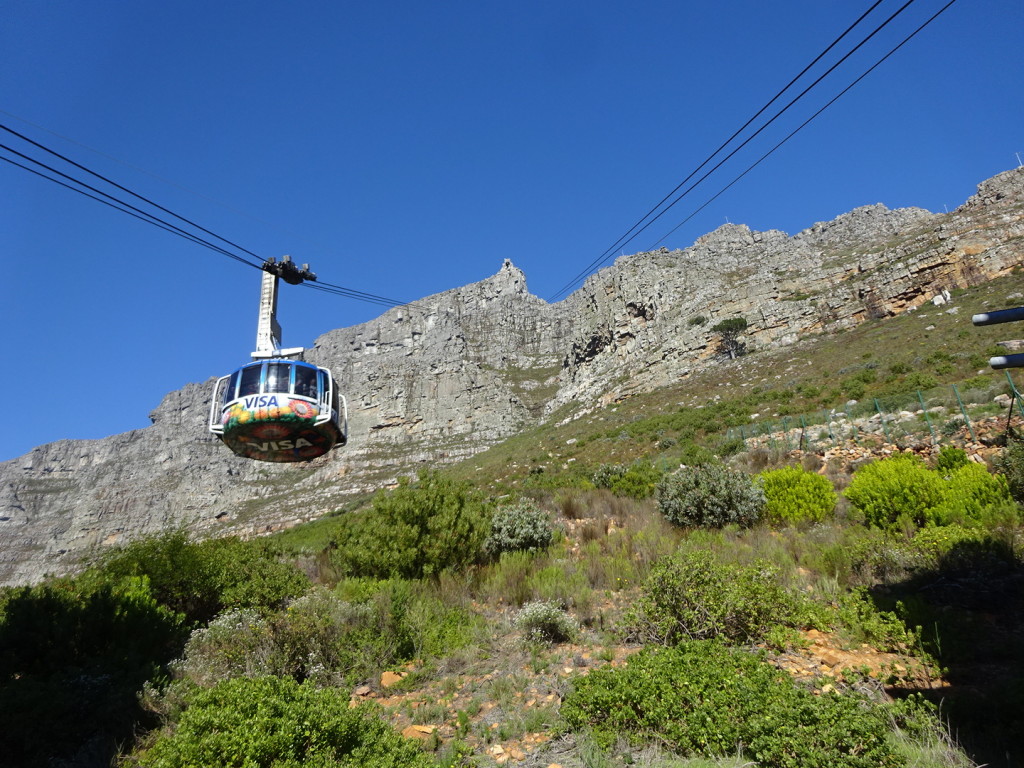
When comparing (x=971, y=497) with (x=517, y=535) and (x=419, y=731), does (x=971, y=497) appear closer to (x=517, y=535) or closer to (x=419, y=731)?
(x=517, y=535)

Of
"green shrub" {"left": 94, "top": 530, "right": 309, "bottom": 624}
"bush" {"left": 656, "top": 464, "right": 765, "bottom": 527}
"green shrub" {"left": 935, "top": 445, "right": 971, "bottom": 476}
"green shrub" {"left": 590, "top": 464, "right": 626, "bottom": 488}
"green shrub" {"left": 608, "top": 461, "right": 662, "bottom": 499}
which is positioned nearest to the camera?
"green shrub" {"left": 94, "top": 530, "right": 309, "bottom": 624}

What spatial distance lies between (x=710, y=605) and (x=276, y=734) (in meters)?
4.97

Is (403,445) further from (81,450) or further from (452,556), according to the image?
(81,450)

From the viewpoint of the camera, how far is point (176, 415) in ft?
503

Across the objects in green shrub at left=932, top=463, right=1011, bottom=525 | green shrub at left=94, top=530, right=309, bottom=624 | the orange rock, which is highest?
green shrub at left=932, top=463, right=1011, bottom=525

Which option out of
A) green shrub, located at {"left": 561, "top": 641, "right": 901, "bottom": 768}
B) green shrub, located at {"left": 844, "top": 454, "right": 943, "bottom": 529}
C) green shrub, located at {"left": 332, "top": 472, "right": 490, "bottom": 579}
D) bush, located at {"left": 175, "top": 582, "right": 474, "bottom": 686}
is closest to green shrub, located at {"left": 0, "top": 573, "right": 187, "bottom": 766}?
bush, located at {"left": 175, "top": 582, "right": 474, "bottom": 686}

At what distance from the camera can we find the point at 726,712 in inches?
160

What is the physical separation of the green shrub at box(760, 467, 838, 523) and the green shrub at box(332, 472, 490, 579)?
656 centimetres

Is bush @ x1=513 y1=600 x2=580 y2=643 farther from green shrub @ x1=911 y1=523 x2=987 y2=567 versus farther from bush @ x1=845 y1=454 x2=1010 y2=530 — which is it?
bush @ x1=845 y1=454 x2=1010 y2=530

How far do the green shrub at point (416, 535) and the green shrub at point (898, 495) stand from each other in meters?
7.75

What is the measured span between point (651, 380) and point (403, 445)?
50.8 m

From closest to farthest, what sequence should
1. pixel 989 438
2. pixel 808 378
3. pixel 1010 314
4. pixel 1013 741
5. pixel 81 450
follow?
pixel 1010 314
pixel 1013 741
pixel 989 438
pixel 808 378
pixel 81 450

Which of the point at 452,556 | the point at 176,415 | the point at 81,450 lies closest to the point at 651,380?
the point at 452,556

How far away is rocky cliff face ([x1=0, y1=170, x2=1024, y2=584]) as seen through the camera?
50812 millimetres
